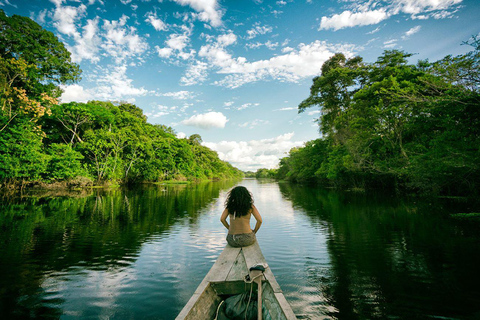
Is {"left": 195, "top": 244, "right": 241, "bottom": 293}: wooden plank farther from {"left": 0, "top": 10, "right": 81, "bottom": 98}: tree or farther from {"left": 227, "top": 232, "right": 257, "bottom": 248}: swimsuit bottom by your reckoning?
{"left": 0, "top": 10, "right": 81, "bottom": 98}: tree

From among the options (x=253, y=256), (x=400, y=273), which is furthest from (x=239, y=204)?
(x=400, y=273)

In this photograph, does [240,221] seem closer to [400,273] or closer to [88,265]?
[400,273]

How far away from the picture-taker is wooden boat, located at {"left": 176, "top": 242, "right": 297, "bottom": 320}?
2.58 m

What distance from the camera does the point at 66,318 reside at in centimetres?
356

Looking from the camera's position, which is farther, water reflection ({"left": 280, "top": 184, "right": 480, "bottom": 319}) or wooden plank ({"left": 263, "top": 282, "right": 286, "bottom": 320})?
water reflection ({"left": 280, "top": 184, "right": 480, "bottom": 319})

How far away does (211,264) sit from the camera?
6.04m

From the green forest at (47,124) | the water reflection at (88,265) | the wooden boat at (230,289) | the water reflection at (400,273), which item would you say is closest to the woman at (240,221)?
the wooden boat at (230,289)

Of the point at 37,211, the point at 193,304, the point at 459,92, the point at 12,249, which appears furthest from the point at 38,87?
the point at 459,92

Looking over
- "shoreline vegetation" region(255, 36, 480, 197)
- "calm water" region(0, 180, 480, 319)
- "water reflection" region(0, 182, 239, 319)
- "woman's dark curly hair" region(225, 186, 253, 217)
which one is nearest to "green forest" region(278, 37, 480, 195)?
"shoreline vegetation" region(255, 36, 480, 197)

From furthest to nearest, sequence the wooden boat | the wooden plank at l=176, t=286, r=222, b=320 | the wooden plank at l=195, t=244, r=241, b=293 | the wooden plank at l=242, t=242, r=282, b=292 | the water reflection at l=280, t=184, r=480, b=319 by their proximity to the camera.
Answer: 1. the water reflection at l=280, t=184, r=480, b=319
2. the wooden plank at l=242, t=242, r=282, b=292
3. the wooden plank at l=195, t=244, r=241, b=293
4. the wooden boat
5. the wooden plank at l=176, t=286, r=222, b=320

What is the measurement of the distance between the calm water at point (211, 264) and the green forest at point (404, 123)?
4007 millimetres

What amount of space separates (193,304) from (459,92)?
44.0ft

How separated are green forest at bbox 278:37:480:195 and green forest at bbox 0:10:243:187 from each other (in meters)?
29.3

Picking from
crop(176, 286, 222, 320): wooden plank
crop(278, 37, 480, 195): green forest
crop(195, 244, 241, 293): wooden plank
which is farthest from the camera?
crop(278, 37, 480, 195): green forest
